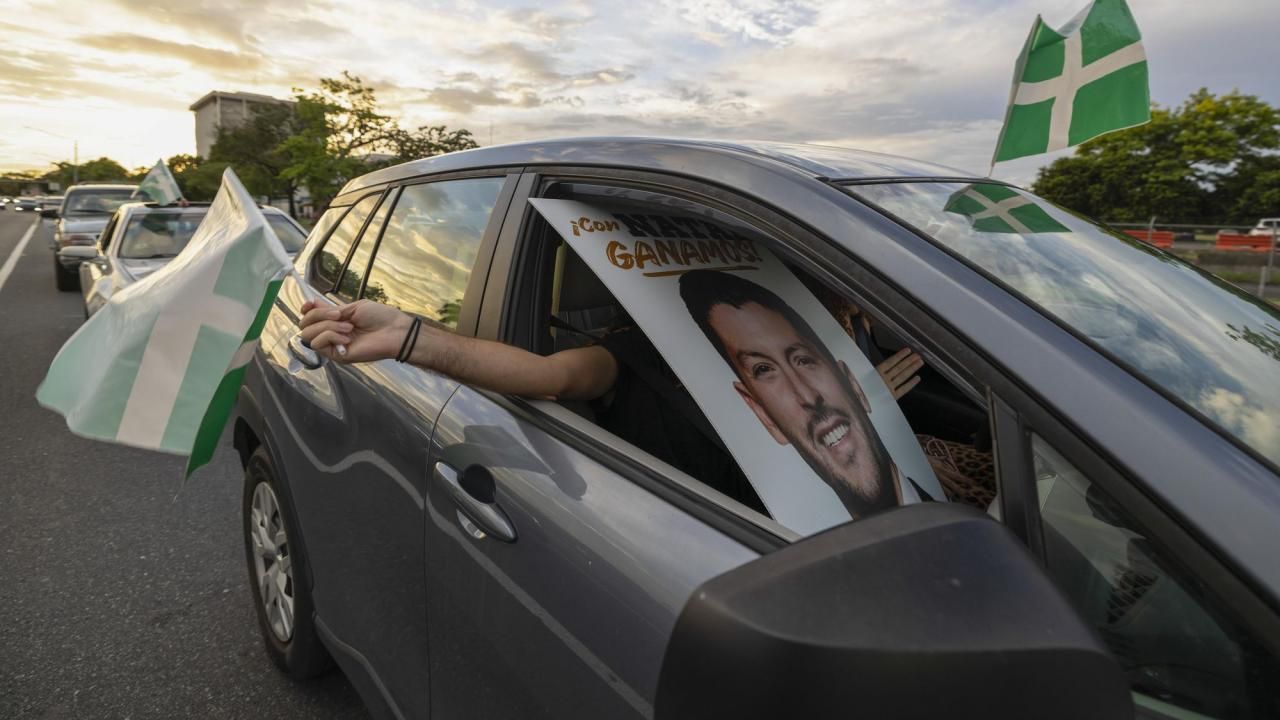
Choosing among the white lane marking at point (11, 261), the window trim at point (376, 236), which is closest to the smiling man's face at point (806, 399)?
the window trim at point (376, 236)

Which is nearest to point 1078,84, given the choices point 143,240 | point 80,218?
point 143,240

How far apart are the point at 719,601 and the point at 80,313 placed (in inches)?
490

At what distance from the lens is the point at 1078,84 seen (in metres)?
3.57

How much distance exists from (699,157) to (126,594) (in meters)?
3.17

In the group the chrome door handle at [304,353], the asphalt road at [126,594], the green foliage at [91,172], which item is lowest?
the green foliage at [91,172]

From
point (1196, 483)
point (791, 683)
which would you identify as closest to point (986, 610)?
point (791, 683)

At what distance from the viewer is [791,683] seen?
71cm

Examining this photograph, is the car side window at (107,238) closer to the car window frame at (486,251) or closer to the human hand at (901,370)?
the car window frame at (486,251)

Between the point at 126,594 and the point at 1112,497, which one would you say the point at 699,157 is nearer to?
the point at 1112,497

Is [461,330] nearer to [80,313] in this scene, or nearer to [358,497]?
[358,497]

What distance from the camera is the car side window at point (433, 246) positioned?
202cm

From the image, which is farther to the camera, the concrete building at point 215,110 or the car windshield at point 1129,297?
the concrete building at point 215,110

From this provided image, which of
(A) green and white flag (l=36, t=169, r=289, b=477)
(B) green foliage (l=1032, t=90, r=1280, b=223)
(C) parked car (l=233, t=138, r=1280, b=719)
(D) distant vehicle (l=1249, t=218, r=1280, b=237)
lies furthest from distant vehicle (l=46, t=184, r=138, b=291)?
(B) green foliage (l=1032, t=90, r=1280, b=223)

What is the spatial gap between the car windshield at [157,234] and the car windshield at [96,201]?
751cm
